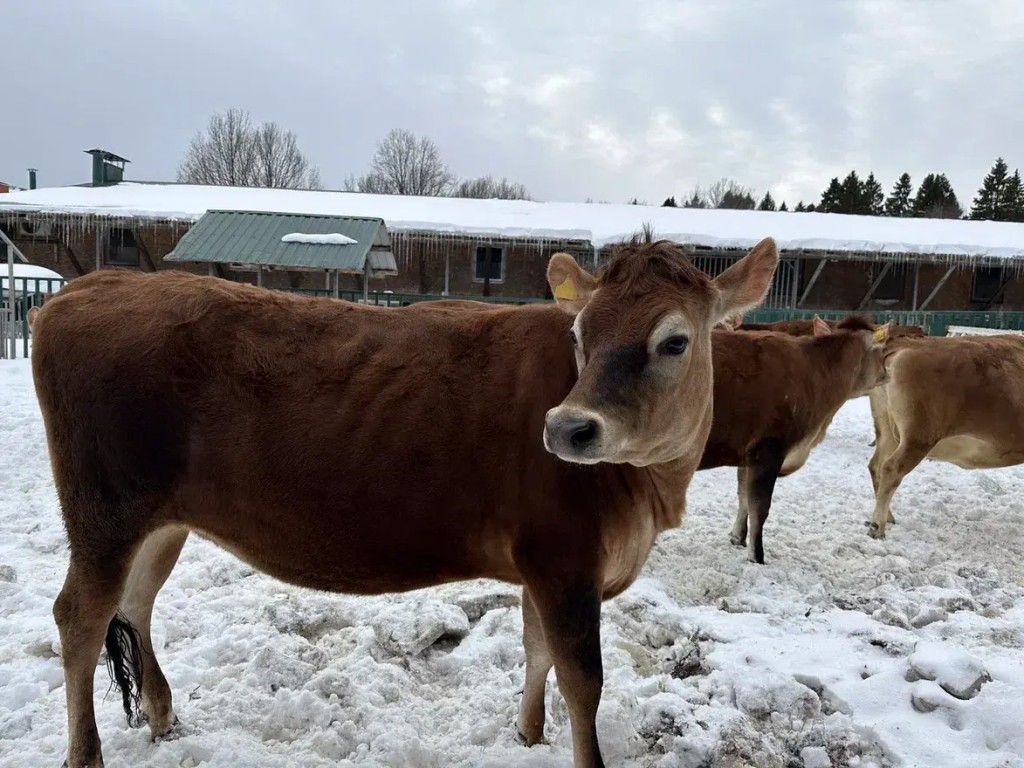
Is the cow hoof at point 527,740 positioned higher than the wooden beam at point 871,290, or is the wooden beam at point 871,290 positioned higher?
the wooden beam at point 871,290

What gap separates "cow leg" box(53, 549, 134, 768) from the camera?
267 cm

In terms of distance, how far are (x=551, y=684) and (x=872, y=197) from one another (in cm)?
6631

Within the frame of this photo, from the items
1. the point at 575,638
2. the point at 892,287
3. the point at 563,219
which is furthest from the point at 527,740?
the point at 892,287

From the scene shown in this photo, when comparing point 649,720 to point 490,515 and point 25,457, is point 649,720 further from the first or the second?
point 25,457

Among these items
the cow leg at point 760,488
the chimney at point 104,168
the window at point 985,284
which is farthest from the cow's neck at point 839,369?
the chimney at point 104,168

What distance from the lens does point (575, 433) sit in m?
2.05

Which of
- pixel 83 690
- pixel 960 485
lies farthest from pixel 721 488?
pixel 83 690

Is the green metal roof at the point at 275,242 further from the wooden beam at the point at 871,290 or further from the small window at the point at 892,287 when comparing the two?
the small window at the point at 892,287

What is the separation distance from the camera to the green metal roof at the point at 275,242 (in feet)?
46.3

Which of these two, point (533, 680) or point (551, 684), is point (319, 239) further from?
point (533, 680)

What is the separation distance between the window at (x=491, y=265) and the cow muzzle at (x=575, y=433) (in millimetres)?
20537

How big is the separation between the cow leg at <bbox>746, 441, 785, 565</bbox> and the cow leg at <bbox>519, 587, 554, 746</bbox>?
310 cm

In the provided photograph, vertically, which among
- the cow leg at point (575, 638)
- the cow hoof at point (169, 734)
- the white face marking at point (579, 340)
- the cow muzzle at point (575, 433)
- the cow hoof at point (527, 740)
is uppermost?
the white face marking at point (579, 340)

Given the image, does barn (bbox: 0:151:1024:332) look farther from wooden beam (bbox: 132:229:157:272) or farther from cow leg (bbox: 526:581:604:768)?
cow leg (bbox: 526:581:604:768)
